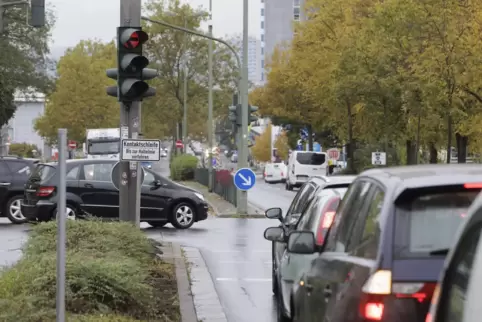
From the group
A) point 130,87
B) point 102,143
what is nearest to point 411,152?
point 102,143

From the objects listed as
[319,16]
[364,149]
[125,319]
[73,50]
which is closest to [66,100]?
[73,50]

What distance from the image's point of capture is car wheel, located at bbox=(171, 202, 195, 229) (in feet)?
73.7

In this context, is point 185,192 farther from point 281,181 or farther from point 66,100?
point 66,100

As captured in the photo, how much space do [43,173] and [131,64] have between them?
340 inches

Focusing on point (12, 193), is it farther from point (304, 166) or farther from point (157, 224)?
point (304, 166)

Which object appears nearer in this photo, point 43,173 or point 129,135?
point 129,135

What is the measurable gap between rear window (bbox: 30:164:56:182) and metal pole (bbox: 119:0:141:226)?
698 cm

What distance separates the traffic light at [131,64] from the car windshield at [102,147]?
35.5m

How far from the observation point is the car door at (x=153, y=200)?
2203 cm

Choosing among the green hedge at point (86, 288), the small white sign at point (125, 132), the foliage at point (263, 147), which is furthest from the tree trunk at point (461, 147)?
the foliage at point (263, 147)

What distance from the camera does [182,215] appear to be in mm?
22641

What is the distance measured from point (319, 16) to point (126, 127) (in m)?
39.5

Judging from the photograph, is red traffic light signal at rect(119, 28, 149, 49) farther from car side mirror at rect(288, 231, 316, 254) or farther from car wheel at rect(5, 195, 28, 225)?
car wheel at rect(5, 195, 28, 225)

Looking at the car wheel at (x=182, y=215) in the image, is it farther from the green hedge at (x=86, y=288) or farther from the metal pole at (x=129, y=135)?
the green hedge at (x=86, y=288)
